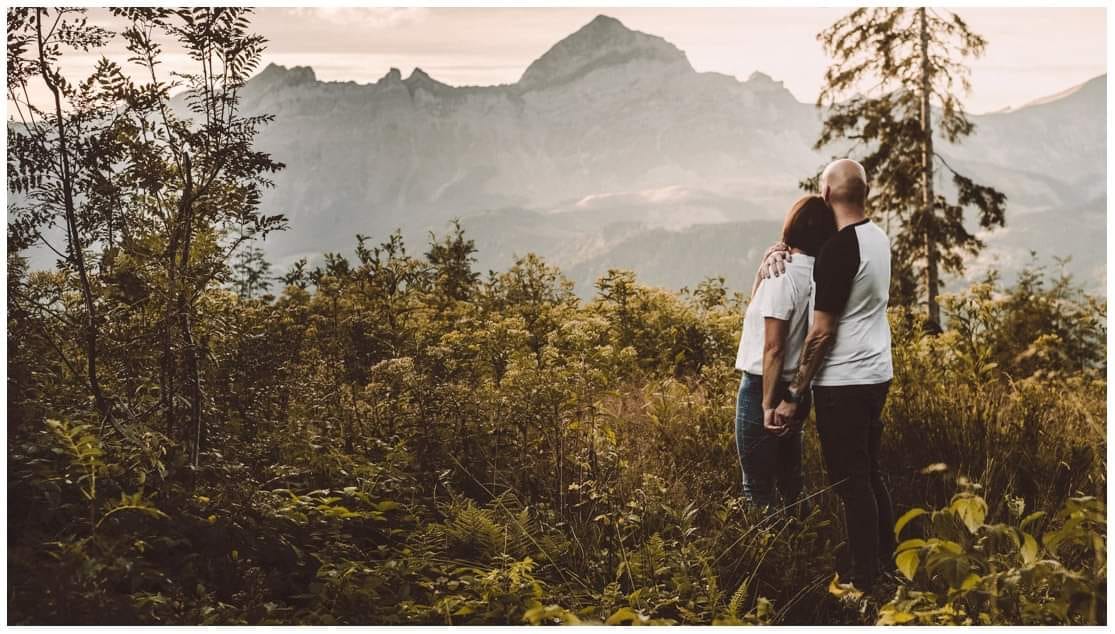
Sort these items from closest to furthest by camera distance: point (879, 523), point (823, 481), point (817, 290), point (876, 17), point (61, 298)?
point (817, 290) < point (879, 523) < point (61, 298) < point (823, 481) < point (876, 17)

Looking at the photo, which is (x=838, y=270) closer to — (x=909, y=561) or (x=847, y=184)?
(x=847, y=184)

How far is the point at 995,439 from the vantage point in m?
3.93

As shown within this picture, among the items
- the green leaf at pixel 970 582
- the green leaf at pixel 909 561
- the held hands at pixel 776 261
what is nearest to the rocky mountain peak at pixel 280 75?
the held hands at pixel 776 261

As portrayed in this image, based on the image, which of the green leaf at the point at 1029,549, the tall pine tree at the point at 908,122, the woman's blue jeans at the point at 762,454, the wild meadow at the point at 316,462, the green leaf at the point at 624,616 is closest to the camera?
the green leaf at the point at 1029,549

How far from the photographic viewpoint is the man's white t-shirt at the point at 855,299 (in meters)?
2.73

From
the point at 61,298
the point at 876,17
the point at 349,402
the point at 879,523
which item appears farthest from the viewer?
the point at 876,17

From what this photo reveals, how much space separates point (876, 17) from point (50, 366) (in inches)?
463

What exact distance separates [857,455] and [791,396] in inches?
12.0

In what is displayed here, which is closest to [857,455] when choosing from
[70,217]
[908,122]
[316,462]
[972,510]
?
[972,510]

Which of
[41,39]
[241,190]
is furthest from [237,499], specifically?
[41,39]

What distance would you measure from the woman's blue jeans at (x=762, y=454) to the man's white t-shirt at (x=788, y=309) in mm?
79

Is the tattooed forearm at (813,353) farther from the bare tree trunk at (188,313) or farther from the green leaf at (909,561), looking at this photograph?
the bare tree trunk at (188,313)

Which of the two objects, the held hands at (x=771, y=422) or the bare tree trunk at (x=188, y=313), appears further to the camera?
the bare tree trunk at (x=188, y=313)

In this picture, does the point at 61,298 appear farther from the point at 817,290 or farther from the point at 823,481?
the point at 823,481
